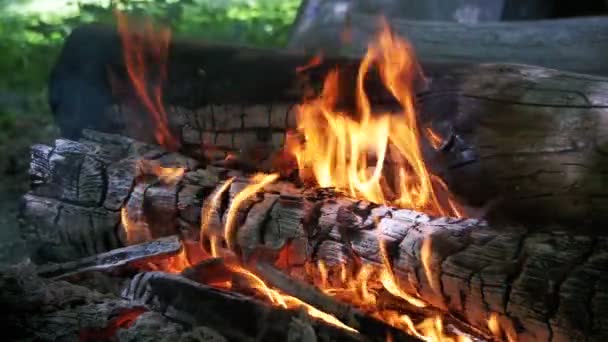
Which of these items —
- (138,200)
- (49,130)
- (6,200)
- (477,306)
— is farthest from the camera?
(49,130)

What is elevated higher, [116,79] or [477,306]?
[116,79]

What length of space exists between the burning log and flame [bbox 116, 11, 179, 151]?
0.05 m

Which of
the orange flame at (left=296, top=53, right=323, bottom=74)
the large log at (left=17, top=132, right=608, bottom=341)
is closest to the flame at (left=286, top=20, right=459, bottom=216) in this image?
the orange flame at (left=296, top=53, right=323, bottom=74)

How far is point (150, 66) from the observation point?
11.7ft

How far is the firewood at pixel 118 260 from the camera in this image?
9.04 ft

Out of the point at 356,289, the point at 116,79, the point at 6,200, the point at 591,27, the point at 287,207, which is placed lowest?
the point at 6,200

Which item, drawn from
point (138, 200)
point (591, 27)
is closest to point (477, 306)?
point (138, 200)

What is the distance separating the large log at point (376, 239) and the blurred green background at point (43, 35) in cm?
68

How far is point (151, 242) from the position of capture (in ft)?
9.36

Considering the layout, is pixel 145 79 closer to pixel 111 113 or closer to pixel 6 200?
pixel 111 113

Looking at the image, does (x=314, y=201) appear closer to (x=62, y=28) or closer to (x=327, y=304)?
(x=327, y=304)

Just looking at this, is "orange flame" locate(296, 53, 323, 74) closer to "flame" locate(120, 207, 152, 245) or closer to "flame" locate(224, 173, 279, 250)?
"flame" locate(224, 173, 279, 250)

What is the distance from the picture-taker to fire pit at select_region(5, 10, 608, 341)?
222cm

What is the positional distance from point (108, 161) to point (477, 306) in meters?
1.77
